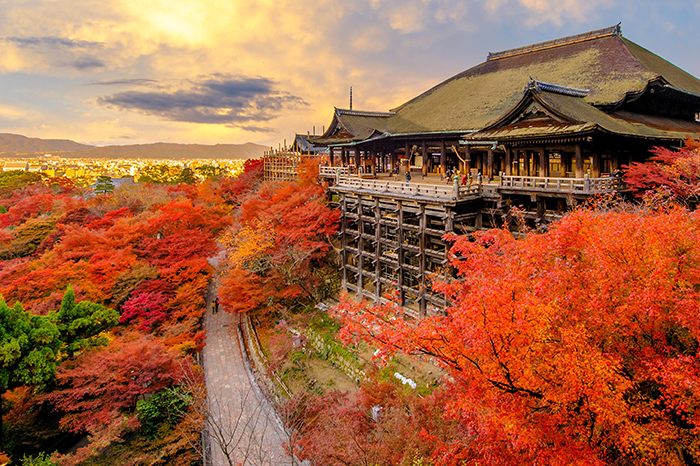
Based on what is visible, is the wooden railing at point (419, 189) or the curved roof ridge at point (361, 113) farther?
the curved roof ridge at point (361, 113)

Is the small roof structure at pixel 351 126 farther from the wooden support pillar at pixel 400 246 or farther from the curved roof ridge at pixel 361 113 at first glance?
the wooden support pillar at pixel 400 246

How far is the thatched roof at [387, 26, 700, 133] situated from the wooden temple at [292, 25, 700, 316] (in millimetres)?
97

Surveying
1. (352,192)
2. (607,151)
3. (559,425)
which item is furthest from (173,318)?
(607,151)

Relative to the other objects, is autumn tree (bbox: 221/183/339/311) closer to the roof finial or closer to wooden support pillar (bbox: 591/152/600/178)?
wooden support pillar (bbox: 591/152/600/178)

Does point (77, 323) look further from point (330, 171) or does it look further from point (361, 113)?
point (361, 113)

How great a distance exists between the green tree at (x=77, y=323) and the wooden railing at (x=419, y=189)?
14596mm

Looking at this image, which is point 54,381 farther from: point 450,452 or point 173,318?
point 450,452

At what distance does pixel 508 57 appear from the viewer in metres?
29.2

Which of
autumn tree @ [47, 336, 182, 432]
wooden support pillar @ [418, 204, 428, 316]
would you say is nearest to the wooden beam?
wooden support pillar @ [418, 204, 428, 316]

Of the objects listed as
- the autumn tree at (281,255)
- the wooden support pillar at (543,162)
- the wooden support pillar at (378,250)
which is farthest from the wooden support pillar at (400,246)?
the wooden support pillar at (543,162)

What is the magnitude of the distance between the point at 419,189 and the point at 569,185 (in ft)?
21.9

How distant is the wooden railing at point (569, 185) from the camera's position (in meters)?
15.3

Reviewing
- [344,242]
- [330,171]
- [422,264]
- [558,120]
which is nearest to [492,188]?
[558,120]

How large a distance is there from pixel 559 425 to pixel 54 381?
17.2m
